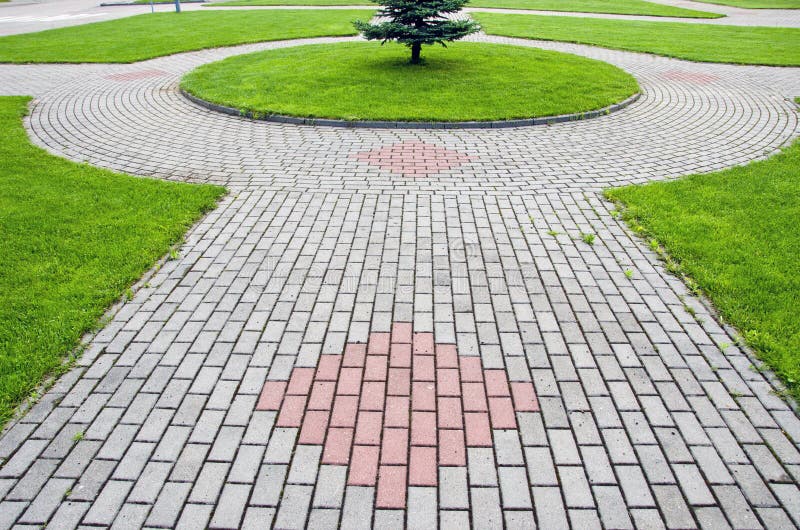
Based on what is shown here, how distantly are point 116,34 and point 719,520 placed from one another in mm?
24353

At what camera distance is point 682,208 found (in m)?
6.95

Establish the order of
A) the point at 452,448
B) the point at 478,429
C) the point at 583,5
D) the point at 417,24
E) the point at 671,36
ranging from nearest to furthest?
the point at 452,448, the point at 478,429, the point at 417,24, the point at 671,36, the point at 583,5

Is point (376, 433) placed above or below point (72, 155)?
below

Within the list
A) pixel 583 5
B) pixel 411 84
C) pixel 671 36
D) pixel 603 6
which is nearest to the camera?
pixel 411 84

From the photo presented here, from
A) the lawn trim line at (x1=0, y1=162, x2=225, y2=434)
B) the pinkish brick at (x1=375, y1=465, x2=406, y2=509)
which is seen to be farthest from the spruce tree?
the pinkish brick at (x1=375, y1=465, x2=406, y2=509)

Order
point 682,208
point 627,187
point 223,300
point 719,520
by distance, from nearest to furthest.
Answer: point 719,520, point 223,300, point 682,208, point 627,187

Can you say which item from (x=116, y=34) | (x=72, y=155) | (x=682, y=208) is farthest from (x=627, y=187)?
(x=116, y=34)

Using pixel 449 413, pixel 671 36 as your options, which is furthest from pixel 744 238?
pixel 671 36

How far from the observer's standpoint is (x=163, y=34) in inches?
819

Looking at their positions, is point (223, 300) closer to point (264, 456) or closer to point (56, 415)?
point (56, 415)

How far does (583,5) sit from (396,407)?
99.8 ft

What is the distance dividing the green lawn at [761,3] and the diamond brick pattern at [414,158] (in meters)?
29.6

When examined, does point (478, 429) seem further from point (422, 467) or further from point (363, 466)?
point (363, 466)

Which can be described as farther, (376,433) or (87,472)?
(376,433)
